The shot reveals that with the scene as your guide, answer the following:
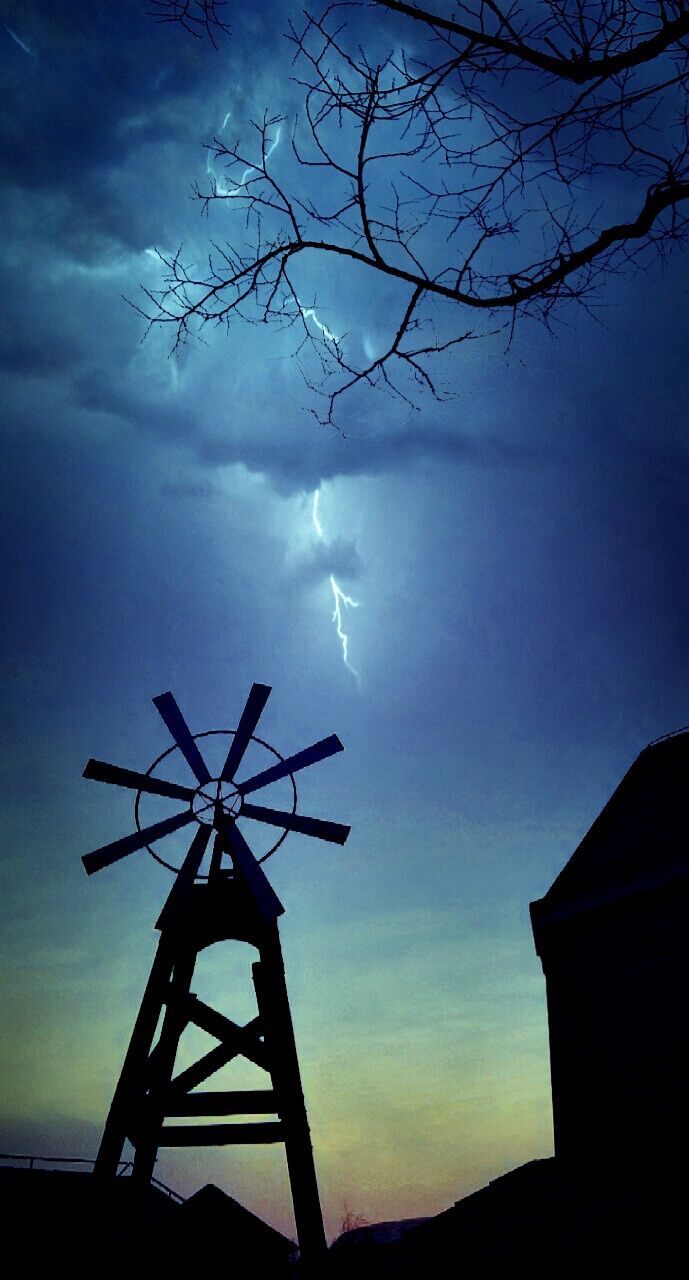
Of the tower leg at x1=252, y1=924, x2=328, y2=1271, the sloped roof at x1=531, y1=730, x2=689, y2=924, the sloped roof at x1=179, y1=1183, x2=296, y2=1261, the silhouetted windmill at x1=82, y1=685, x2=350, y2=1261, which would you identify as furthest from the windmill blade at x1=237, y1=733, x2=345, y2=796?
the sloped roof at x1=179, y1=1183, x2=296, y2=1261

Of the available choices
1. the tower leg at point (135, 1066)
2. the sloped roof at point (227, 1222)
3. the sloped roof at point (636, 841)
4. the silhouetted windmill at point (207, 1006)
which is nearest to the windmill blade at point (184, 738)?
the silhouetted windmill at point (207, 1006)

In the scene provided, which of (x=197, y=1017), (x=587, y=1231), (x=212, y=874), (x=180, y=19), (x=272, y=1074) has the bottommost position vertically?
(x=587, y=1231)

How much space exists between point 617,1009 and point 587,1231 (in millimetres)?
2773

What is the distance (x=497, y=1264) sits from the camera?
7.33 meters

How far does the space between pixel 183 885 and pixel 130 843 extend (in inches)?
38.5

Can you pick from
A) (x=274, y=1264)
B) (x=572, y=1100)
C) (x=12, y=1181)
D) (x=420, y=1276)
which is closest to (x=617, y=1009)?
(x=572, y=1100)

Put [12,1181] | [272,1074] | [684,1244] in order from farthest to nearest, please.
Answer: [12,1181]
[272,1074]
[684,1244]

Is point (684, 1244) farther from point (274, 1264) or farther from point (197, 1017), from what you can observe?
point (274, 1264)

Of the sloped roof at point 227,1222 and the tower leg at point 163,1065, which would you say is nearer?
the tower leg at point 163,1065

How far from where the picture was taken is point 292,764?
33.3ft

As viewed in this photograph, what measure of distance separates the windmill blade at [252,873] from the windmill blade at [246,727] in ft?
2.33

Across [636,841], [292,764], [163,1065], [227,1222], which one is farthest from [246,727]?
[227,1222]

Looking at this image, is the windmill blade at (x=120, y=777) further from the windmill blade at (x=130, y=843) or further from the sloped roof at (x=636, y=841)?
the sloped roof at (x=636, y=841)

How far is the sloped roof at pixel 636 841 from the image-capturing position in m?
9.62
